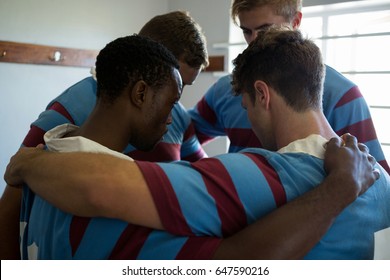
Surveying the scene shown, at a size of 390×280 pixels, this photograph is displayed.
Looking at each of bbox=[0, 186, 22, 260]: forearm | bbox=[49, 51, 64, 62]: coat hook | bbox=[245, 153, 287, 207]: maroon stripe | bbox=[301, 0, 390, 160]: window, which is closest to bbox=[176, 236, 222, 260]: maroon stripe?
bbox=[245, 153, 287, 207]: maroon stripe

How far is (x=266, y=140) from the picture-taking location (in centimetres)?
104

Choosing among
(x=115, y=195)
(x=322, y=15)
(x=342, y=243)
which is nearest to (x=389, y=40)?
(x=322, y=15)

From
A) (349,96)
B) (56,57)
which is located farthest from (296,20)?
(56,57)

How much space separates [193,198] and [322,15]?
105 inches

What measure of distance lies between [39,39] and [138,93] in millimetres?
2168

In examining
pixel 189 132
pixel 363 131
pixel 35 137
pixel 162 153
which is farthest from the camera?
pixel 189 132

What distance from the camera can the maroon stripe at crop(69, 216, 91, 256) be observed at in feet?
2.60

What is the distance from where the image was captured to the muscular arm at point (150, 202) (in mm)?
740

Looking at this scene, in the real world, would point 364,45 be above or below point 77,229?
above

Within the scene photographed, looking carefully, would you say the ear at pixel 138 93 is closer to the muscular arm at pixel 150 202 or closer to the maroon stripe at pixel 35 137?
the muscular arm at pixel 150 202

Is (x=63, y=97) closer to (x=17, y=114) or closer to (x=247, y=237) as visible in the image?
(x=247, y=237)

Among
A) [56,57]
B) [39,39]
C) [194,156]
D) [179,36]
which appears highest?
[179,36]

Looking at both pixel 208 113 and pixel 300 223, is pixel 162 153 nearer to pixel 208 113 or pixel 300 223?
pixel 208 113

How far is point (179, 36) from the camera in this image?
147cm
